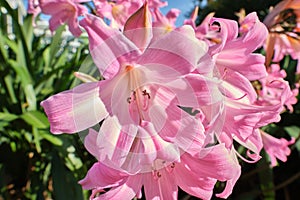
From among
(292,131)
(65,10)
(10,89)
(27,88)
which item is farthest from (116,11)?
(292,131)

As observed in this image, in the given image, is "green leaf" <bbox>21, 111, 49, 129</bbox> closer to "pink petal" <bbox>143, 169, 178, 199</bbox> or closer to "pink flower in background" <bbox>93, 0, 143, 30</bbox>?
"pink flower in background" <bbox>93, 0, 143, 30</bbox>

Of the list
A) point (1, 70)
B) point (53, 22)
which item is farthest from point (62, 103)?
point (1, 70)

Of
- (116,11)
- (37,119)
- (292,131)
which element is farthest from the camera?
(292,131)

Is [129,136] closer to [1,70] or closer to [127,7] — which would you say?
[127,7]

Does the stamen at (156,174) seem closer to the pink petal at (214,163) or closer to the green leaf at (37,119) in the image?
the pink petal at (214,163)

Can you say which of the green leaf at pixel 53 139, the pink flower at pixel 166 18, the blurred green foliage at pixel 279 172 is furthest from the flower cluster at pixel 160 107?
the blurred green foliage at pixel 279 172

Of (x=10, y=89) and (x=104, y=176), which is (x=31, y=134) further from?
(x=104, y=176)
